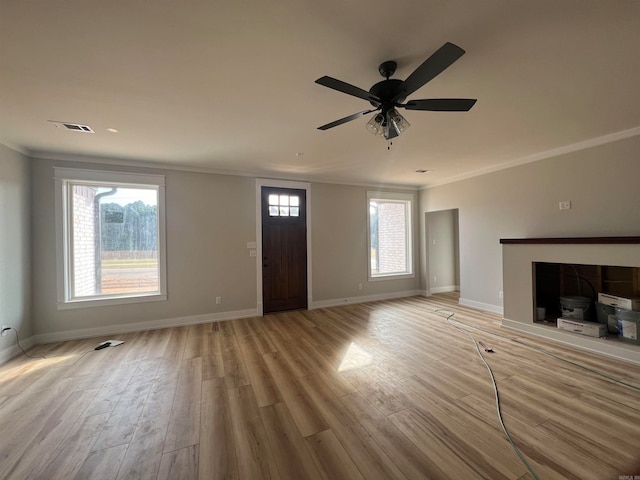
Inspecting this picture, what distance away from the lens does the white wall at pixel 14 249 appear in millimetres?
3010

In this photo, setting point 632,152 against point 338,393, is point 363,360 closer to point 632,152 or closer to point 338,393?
point 338,393

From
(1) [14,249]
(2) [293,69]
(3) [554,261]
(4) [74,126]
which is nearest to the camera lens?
(2) [293,69]

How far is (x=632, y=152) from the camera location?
3.04m

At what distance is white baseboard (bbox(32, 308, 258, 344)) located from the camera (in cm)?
356

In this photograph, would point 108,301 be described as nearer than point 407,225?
Yes

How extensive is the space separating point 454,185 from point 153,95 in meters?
5.33

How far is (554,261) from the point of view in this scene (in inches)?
130

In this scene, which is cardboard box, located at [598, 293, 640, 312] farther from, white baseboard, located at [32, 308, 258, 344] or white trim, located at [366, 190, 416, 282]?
white baseboard, located at [32, 308, 258, 344]

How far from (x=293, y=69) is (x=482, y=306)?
506cm

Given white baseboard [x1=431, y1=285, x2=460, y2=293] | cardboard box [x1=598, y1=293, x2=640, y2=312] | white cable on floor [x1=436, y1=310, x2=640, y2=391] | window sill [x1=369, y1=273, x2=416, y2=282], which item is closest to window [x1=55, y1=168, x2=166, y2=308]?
window sill [x1=369, y1=273, x2=416, y2=282]

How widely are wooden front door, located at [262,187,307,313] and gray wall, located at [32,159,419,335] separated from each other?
0.21m

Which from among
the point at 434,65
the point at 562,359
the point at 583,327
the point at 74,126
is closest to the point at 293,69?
the point at 434,65

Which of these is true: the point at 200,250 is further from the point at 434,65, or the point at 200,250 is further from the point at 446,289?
the point at 446,289

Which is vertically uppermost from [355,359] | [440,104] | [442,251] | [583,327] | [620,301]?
[440,104]
